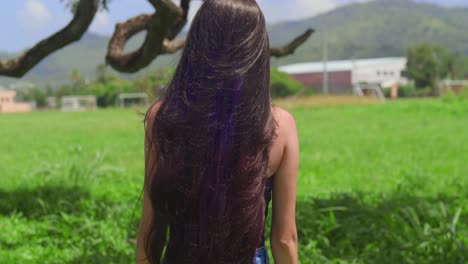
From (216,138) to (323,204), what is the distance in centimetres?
421

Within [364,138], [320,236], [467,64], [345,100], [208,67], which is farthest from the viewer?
[467,64]

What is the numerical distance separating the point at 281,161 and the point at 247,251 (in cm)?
29

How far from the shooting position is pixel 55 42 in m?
4.81

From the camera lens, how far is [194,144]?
1.82 metres

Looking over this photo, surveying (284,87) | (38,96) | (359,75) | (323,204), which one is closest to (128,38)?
(323,204)

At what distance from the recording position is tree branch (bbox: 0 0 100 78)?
15.1 feet

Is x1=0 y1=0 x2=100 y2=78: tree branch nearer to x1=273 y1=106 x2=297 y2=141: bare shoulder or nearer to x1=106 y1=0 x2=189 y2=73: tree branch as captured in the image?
x1=106 y1=0 x2=189 y2=73: tree branch

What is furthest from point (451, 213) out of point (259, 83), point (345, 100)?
point (345, 100)

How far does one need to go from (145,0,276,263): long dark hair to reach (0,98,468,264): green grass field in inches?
24.2

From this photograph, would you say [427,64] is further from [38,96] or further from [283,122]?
[283,122]

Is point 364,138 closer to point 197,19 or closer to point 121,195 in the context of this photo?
point 121,195

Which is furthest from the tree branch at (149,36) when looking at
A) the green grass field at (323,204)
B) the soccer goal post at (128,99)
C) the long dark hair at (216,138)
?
the soccer goal post at (128,99)

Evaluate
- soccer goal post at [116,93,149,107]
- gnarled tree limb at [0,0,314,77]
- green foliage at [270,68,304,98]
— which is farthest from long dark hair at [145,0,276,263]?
soccer goal post at [116,93,149,107]

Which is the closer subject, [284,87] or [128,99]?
[284,87]
